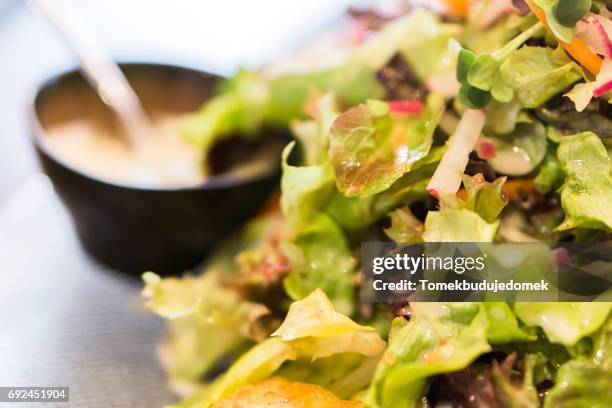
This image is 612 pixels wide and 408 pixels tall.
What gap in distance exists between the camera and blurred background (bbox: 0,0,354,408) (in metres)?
1.63

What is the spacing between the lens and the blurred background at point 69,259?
5.35 feet

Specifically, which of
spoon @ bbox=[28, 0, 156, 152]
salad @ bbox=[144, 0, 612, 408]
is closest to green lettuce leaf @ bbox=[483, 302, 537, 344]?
salad @ bbox=[144, 0, 612, 408]

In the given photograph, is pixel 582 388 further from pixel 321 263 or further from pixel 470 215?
pixel 321 263

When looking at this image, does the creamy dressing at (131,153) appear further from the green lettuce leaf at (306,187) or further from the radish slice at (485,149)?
the radish slice at (485,149)

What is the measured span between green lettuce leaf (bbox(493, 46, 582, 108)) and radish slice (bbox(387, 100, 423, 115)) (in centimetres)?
24

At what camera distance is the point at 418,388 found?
1132 millimetres

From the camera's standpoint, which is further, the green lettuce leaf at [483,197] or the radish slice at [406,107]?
the radish slice at [406,107]

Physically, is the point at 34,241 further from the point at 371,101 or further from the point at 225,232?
the point at 371,101

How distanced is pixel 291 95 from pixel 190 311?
2.76 feet

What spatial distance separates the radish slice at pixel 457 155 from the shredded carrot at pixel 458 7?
539 millimetres

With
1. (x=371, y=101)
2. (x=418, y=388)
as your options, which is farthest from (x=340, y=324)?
(x=371, y=101)

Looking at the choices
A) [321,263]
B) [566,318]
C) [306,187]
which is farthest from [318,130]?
[566,318]

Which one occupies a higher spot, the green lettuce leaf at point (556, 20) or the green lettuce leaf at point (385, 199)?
the green lettuce leaf at point (556, 20)

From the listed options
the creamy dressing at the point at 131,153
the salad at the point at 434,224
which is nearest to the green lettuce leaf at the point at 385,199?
the salad at the point at 434,224
